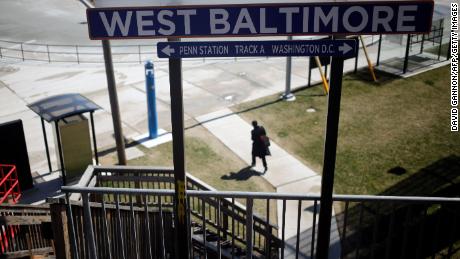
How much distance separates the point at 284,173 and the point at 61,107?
5464 millimetres

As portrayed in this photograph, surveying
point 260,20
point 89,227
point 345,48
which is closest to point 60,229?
point 89,227

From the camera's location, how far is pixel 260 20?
4.60 meters

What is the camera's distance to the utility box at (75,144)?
11.4 m

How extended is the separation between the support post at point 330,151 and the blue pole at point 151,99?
355 inches

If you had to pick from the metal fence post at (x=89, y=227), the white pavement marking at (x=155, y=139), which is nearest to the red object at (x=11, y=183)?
the white pavement marking at (x=155, y=139)

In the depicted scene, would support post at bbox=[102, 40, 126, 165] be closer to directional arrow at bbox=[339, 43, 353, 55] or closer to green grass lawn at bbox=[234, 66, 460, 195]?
green grass lawn at bbox=[234, 66, 460, 195]

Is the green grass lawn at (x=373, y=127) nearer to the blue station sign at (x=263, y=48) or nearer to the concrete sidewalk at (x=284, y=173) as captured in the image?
the concrete sidewalk at (x=284, y=173)

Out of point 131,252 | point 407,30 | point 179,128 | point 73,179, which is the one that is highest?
point 407,30

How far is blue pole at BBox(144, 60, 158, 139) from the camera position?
13.6m

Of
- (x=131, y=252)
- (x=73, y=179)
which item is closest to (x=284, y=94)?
(x=73, y=179)

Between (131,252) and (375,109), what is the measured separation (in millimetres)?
10987

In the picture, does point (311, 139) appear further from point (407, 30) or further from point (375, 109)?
point (407, 30)

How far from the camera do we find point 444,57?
2038 centimetres

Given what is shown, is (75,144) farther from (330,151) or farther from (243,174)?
(330,151)
